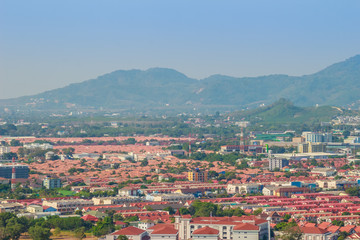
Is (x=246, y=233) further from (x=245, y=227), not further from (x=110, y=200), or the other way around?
(x=110, y=200)

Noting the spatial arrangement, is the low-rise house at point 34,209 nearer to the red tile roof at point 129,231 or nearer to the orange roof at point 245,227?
the red tile roof at point 129,231

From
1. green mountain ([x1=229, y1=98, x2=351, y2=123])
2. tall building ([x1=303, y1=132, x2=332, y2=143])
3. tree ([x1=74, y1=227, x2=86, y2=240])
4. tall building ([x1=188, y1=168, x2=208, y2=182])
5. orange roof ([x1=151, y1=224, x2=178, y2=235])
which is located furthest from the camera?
green mountain ([x1=229, y1=98, x2=351, y2=123])

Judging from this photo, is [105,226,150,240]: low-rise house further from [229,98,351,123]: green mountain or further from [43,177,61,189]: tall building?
[229,98,351,123]: green mountain

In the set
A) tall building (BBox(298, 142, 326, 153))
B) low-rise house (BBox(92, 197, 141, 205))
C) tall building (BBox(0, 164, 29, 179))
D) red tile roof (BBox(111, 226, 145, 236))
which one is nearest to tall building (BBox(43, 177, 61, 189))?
tall building (BBox(0, 164, 29, 179))

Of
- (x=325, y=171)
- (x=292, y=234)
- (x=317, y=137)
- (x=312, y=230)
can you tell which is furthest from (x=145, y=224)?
(x=317, y=137)

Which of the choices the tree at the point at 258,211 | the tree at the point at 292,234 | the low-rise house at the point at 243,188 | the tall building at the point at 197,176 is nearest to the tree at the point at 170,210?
the tree at the point at 258,211

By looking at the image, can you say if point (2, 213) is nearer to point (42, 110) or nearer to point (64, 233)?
point (64, 233)

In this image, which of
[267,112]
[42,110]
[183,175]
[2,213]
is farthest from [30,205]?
[42,110]

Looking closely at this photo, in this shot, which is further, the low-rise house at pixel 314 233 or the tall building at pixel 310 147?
the tall building at pixel 310 147

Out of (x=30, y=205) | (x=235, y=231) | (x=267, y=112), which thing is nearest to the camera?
(x=235, y=231)
